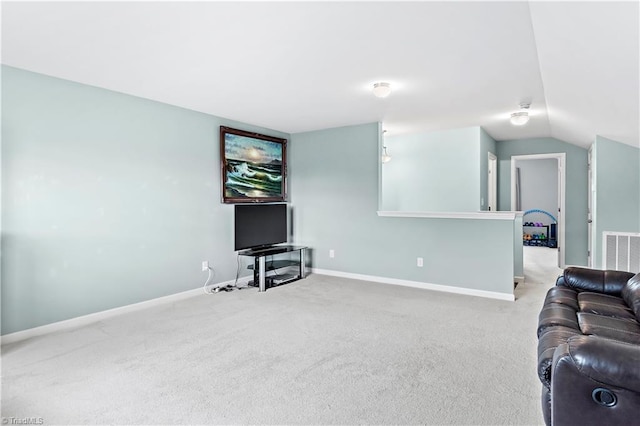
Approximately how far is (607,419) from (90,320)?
3878 mm

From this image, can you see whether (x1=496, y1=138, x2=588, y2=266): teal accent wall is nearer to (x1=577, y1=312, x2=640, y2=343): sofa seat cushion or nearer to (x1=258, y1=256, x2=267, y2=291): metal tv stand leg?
(x1=577, y1=312, x2=640, y2=343): sofa seat cushion

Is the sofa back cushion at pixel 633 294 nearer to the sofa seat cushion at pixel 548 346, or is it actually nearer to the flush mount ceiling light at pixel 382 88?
the sofa seat cushion at pixel 548 346

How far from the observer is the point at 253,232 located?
5.00 m

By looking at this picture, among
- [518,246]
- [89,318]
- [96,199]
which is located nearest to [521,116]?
[518,246]

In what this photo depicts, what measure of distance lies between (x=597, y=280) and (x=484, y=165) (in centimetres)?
347

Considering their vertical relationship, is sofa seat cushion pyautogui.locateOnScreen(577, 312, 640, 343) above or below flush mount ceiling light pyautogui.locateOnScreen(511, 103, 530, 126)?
below

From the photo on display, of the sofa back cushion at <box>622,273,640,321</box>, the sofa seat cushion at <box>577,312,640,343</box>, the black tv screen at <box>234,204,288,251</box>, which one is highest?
the black tv screen at <box>234,204,288,251</box>

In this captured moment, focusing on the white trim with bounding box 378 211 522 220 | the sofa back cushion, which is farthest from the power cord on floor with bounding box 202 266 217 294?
the sofa back cushion

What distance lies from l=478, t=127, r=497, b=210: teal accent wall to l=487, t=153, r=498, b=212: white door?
202 millimetres

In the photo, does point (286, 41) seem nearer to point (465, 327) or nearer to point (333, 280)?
point (465, 327)

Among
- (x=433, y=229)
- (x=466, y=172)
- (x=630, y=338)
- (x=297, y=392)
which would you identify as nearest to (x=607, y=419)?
(x=630, y=338)

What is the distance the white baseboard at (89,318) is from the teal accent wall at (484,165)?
14.9 ft

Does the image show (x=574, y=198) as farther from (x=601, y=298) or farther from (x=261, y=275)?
(x=261, y=275)

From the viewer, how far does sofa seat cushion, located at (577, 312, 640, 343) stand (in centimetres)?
188
